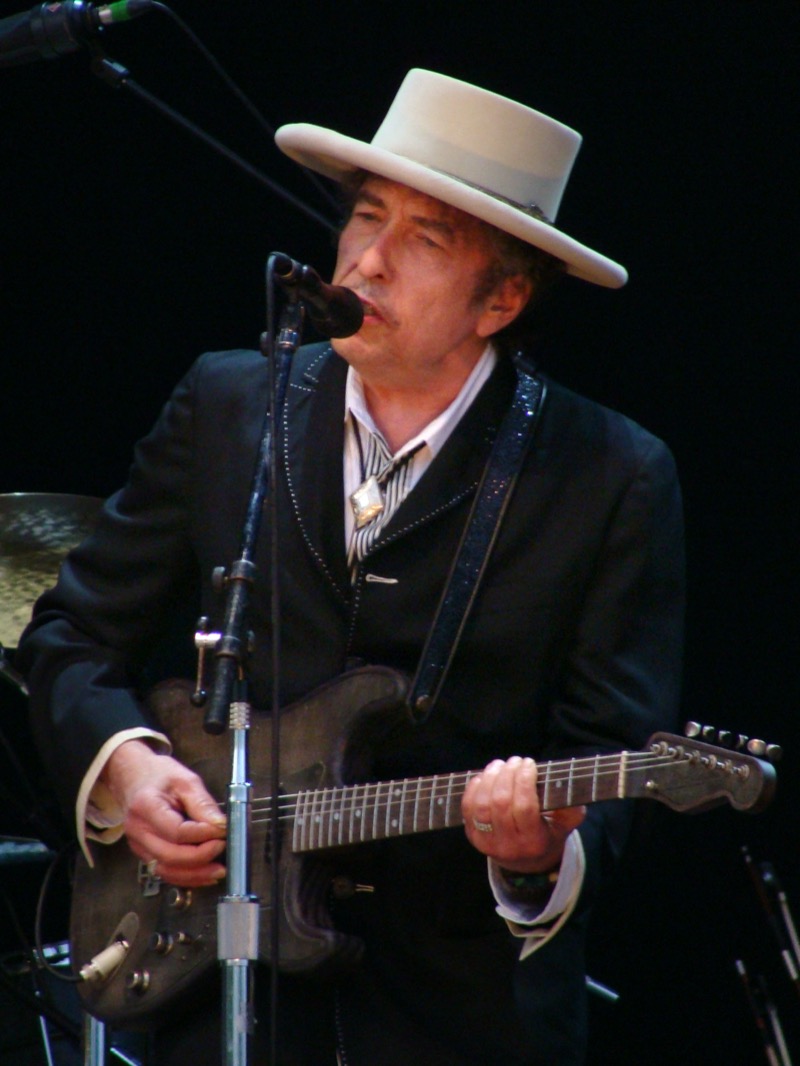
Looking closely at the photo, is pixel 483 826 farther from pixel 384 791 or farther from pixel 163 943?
pixel 163 943

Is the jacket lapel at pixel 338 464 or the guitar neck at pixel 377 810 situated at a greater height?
the jacket lapel at pixel 338 464

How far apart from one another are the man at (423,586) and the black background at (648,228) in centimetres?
94

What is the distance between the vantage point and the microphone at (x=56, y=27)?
2.79m

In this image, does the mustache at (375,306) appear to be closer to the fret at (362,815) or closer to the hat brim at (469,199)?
the hat brim at (469,199)

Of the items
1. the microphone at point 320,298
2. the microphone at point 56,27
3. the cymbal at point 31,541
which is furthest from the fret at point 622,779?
the cymbal at point 31,541

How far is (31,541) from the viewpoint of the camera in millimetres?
3633

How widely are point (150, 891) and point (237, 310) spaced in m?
2.15

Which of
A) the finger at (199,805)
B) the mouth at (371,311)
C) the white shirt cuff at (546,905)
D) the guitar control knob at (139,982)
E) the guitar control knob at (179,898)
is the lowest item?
the guitar control knob at (139,982)

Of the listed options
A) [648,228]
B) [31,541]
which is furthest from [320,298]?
[648,228]

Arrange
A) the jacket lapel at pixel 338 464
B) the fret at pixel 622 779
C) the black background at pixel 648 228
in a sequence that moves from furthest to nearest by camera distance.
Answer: the black background at pixel 648 228
the jacket lapel at pixel 338 464
the fret at pixel 622 779

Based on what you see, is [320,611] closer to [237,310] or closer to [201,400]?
[201,400]

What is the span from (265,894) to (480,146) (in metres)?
1.41

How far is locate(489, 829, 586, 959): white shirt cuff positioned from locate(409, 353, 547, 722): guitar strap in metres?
0.31

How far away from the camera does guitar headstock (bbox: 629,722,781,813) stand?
2.04 m
